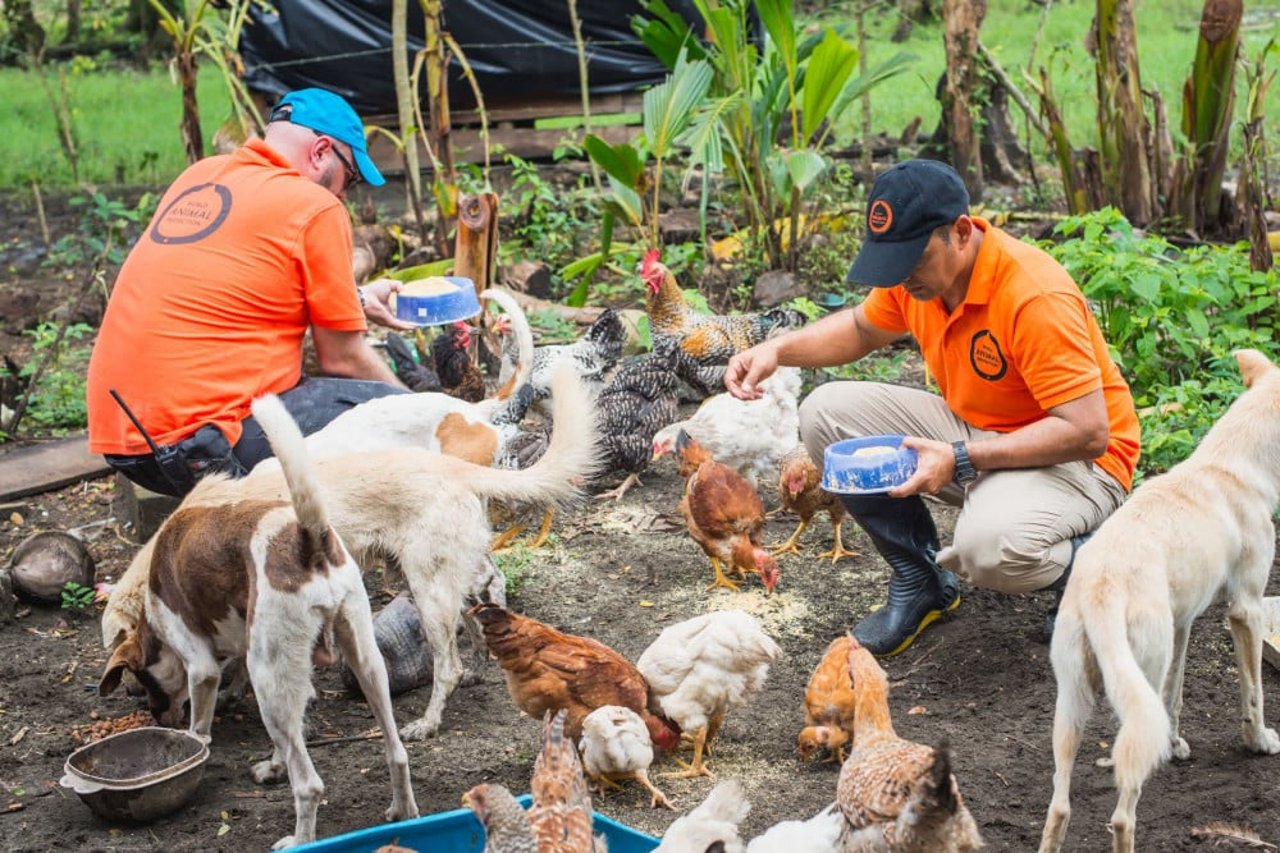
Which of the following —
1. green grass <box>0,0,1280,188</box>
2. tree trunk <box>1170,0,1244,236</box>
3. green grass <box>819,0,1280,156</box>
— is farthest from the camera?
green grass <box>0,0,1280,188</box>

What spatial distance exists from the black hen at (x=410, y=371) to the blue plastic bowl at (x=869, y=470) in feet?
9.87

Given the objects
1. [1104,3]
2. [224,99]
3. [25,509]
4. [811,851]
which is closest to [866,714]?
[811,851]

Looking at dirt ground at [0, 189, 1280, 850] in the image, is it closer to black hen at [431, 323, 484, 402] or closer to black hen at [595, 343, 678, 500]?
black hen at [595, 343, 678, 500]

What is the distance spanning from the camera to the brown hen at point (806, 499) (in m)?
5.69

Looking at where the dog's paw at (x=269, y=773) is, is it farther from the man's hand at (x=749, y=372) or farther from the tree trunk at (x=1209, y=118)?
the tree trunk at (x=1209, y=118)

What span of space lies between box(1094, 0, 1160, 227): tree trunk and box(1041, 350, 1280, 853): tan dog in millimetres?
5881

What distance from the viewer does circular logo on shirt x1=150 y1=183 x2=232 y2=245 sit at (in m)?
5.21

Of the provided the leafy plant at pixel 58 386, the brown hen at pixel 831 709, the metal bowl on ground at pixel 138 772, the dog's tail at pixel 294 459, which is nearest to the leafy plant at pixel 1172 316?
the brown hen at pixel 831 709

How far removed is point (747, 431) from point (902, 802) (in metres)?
3.26

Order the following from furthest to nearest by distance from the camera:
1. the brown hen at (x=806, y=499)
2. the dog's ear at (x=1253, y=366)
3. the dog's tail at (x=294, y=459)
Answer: the brown hen at (x=806, y=499) → the dog's ear at (x=1253, y=366) → the dog's tail at (x=294, y=459)

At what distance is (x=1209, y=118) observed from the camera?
925 cm

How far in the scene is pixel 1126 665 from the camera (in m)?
3.12

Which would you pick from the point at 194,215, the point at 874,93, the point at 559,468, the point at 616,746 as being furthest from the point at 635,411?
the point at 874,93

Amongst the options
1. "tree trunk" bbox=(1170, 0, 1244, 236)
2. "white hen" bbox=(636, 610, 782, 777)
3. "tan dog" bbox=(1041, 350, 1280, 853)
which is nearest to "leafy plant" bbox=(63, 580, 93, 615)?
"white hen" bbox=(636, 610, 782, 777)
